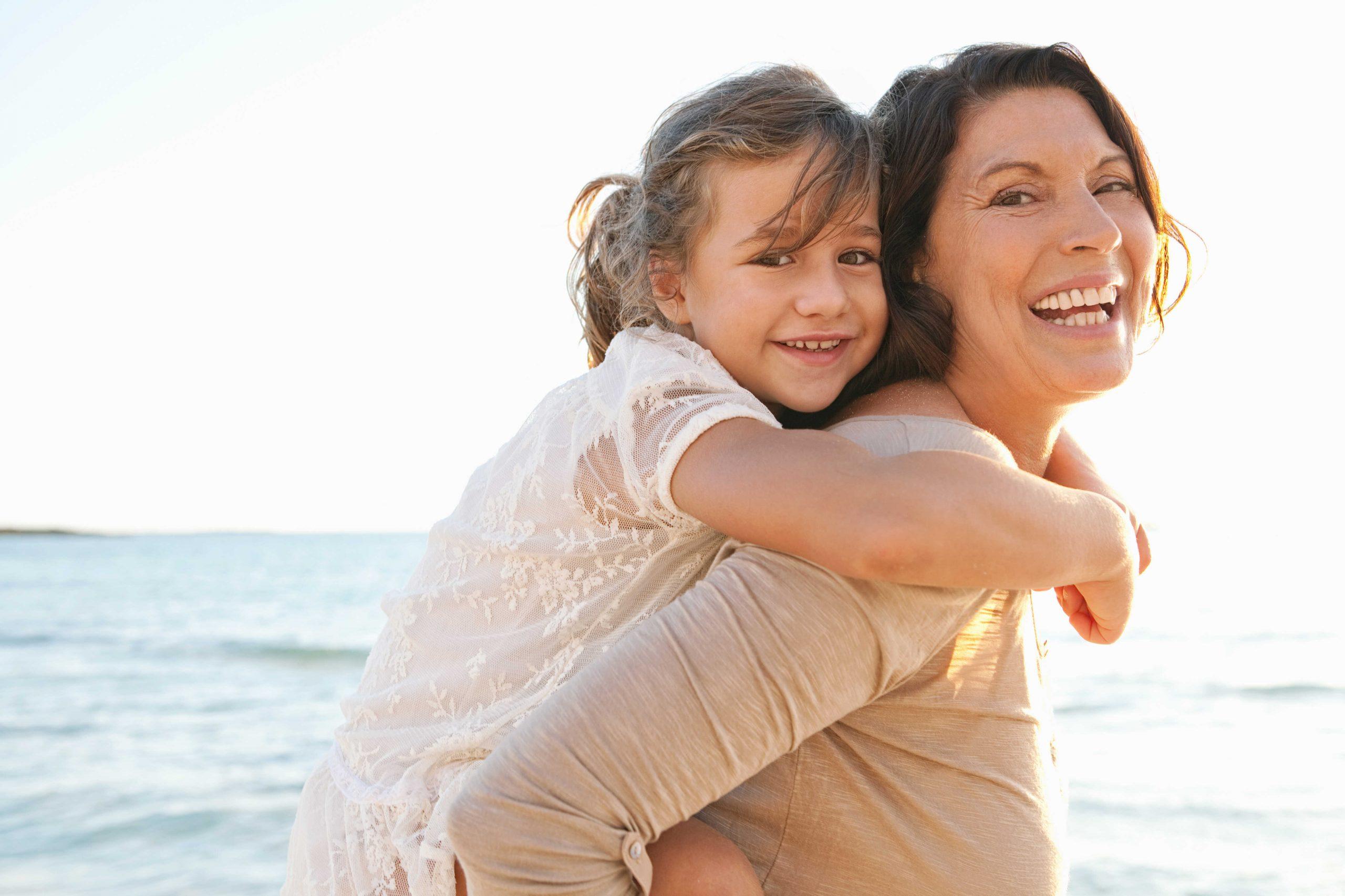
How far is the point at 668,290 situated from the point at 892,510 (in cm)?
108

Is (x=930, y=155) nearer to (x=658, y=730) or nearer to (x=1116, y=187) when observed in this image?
(x=1116, y=187)

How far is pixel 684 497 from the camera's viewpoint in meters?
1.56

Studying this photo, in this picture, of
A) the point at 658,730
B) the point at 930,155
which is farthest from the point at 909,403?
the point at 658,730

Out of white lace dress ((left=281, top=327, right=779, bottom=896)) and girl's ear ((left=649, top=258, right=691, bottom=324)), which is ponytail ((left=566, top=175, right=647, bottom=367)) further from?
white lace dress ((left=281, top=327, right=779, bottom=896))

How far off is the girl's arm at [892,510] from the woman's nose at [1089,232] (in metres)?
0.59

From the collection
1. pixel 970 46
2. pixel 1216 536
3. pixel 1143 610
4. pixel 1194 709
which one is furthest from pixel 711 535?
pixel 1216 536

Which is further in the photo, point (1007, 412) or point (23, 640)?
point (23, 640)

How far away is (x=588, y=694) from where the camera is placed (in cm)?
131

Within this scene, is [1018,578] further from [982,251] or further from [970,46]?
[970,46]

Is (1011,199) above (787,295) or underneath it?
above

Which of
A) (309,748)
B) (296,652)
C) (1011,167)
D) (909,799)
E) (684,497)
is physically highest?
(1011,167)

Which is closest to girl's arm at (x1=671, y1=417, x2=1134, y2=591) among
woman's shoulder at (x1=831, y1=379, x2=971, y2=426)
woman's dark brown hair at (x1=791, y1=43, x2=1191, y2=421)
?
woman's shoulder at (x1=831, y1=379, x2=971, y2=426)

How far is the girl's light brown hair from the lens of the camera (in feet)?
6.65

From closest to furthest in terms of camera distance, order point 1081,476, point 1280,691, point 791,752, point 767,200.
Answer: point 791,752 < point 767,200 < point 1081,476 < point 1280,691
